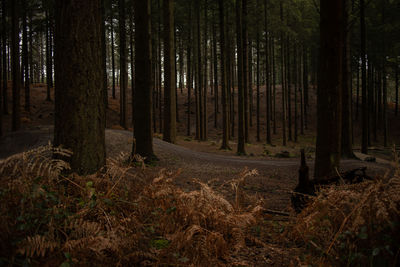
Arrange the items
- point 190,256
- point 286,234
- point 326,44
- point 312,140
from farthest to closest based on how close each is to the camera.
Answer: point 312,140 < point 326,44 < point 286,234 < point 190,256

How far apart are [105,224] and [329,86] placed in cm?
512

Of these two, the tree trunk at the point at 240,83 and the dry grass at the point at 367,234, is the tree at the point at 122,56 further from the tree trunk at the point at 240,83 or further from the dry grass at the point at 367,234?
the dry grass at the point at 367,234

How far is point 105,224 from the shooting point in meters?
2.30

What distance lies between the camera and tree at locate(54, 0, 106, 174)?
376cm

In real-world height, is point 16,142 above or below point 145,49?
below

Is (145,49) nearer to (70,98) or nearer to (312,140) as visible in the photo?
(70,98)

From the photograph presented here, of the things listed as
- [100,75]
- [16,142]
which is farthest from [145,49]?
[16,142]

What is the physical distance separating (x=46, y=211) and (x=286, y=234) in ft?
8.27

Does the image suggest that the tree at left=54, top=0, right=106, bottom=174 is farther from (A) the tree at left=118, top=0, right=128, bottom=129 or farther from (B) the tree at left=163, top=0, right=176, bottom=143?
(A) the tree at left=118, top=0, right=128, bottom=129

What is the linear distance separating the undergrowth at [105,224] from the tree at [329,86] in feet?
10.2

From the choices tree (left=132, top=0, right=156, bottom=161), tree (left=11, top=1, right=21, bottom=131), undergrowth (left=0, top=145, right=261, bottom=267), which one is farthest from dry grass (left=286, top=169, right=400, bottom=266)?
tree (left=11, top=1, right=21, bottom=131)

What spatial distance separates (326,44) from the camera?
18.3ft

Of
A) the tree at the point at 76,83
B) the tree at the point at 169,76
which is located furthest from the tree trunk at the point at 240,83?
the tree at the point at 76,83

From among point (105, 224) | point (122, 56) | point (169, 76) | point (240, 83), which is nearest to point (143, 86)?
point (169, 76)
